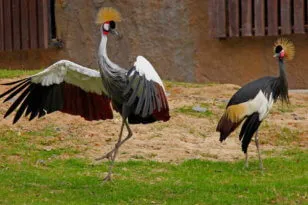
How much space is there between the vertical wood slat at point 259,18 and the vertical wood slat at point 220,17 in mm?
593

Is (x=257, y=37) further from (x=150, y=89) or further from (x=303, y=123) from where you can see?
(x=150, y=89)

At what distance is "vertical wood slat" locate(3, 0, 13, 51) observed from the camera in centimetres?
1783

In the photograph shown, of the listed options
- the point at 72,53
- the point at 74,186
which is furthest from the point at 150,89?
the point at 72,53

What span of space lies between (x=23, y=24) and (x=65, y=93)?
7986mm

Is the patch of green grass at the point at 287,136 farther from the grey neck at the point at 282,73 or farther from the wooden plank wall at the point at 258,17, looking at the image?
the wooden plank wall at the point at 258,17

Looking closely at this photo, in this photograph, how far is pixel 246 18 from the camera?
52.5 feet

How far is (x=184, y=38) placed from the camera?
1675cm

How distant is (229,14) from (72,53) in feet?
10.6

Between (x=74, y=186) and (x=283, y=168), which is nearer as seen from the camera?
(x=74, y=186)

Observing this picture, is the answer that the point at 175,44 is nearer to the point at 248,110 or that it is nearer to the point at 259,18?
the point at 259,18

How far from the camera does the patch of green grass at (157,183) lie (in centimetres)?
871

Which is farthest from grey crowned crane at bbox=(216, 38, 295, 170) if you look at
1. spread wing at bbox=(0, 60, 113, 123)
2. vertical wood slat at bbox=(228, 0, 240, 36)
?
vertical wood slat at bbox=(228, 0, 240, 36)

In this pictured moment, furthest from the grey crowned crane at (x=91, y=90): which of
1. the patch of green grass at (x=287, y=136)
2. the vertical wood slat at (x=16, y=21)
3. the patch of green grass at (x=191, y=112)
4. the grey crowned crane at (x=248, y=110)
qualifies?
the vertical wood slat at (x=16, y=21)

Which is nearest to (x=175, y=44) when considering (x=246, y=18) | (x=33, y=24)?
(x=246, y=18)
